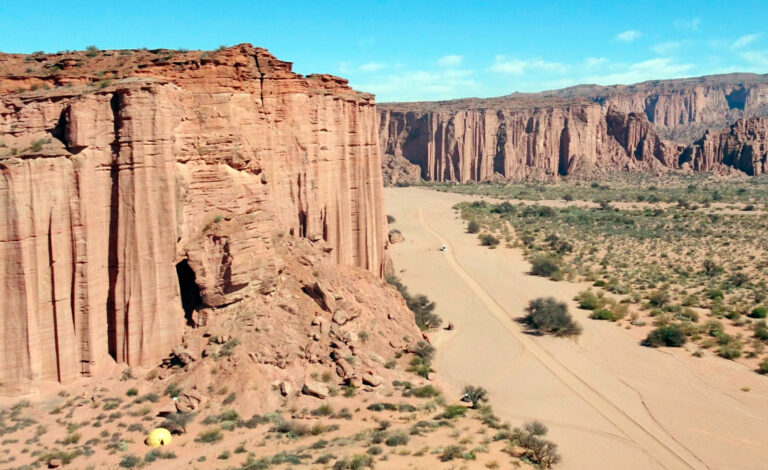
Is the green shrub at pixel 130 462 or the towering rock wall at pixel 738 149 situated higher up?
the towering rock wall at pixel 738 149

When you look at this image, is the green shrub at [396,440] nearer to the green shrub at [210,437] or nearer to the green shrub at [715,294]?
the green shrub at [210,437]

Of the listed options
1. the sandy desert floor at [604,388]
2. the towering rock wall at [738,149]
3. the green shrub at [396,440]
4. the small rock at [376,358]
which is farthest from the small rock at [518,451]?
the towering rock wall at [738,149]

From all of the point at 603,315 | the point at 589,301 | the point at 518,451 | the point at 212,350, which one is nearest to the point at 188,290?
the point at 212,350

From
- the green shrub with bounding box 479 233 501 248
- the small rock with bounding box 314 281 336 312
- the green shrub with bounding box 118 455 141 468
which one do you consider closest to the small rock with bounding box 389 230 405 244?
the green shrub with bounding box 479 233 501 248

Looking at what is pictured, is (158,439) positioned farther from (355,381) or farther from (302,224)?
(302,224)

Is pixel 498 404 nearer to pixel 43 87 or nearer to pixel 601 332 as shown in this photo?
pixel 601 332

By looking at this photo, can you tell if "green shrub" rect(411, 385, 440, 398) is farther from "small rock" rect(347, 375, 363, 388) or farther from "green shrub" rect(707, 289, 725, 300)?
"green shrub" rect(707, 289, 725, 300)

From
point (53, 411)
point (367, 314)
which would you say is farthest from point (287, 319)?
point (53, 411)
